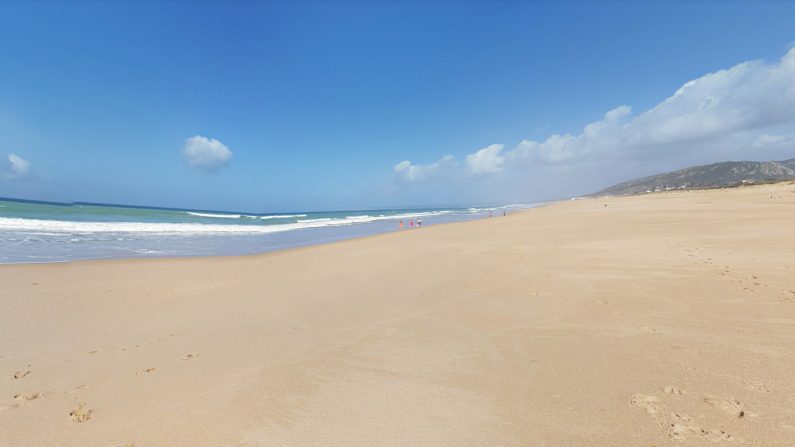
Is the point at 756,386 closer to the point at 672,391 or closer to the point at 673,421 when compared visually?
the point at 672,391

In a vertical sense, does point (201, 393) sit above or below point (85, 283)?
below

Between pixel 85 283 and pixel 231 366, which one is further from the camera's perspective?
pixel 85 283

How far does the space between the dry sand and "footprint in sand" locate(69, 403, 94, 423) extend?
24 millimetres

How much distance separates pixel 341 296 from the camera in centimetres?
782

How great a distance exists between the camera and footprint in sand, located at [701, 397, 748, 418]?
282 cm

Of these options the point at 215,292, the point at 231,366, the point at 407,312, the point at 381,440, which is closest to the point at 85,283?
the point at 215,292

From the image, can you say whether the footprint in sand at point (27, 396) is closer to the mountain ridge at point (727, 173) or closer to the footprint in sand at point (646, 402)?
the footprint in sand at point (646, 402)

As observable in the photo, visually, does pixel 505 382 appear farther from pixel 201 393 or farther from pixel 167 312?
pixel 167 312

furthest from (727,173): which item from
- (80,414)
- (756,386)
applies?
(80,414)

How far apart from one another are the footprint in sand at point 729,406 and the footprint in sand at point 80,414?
5961mm

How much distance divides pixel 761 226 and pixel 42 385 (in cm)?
2175

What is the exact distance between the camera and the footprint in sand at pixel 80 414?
325 centimetres

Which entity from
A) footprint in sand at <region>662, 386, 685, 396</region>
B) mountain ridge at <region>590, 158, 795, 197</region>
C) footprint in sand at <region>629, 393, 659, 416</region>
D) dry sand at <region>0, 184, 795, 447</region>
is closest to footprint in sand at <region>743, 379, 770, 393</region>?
dry sand at <region>0, 184, 795, 447</region>

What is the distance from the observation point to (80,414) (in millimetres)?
3330
